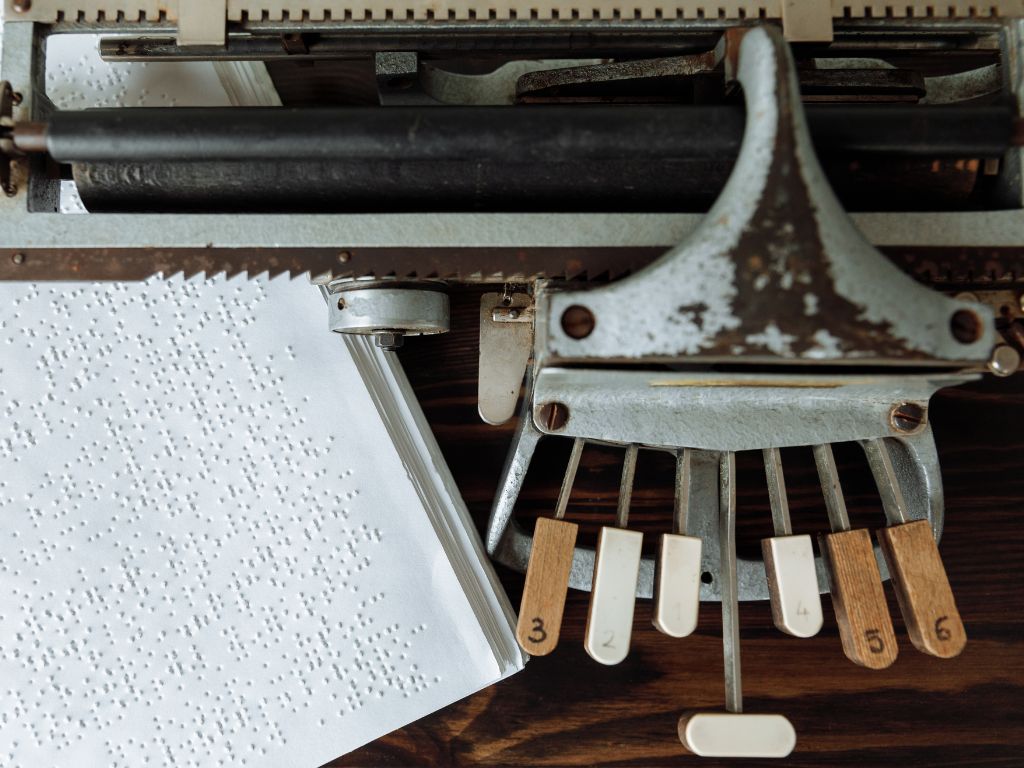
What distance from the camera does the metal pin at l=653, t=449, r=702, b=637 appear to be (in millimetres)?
687

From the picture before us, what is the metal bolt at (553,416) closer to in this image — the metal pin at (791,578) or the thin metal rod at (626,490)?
the thin metal rod at (626,490)

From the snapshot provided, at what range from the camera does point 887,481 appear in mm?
731

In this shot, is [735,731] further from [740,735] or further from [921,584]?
[921,584]

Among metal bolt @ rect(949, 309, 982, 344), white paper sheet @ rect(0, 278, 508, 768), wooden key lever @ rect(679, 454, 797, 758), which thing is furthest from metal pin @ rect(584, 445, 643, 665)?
metal bolt @ rect(949, 309, 982, 344)

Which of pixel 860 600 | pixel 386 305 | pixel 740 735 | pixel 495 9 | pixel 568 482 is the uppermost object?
pixel 495 9

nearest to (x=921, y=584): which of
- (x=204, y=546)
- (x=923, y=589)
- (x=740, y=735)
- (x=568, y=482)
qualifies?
(x=923, y=589)

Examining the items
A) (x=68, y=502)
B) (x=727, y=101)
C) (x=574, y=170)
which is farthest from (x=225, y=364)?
(x=727, y=101)

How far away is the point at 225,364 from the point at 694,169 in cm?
56

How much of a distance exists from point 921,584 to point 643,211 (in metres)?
0.41

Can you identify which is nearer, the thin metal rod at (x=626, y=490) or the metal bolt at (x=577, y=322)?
the metal bolt at (x=577, y=322)

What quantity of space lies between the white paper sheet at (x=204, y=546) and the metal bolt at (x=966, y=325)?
549 mm

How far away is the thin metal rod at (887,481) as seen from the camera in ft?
2.37

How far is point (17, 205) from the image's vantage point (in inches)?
24.1

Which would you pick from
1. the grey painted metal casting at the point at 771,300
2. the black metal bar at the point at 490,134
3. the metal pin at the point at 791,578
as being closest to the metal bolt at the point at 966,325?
the grey painted metal casting at the point at 771,300
